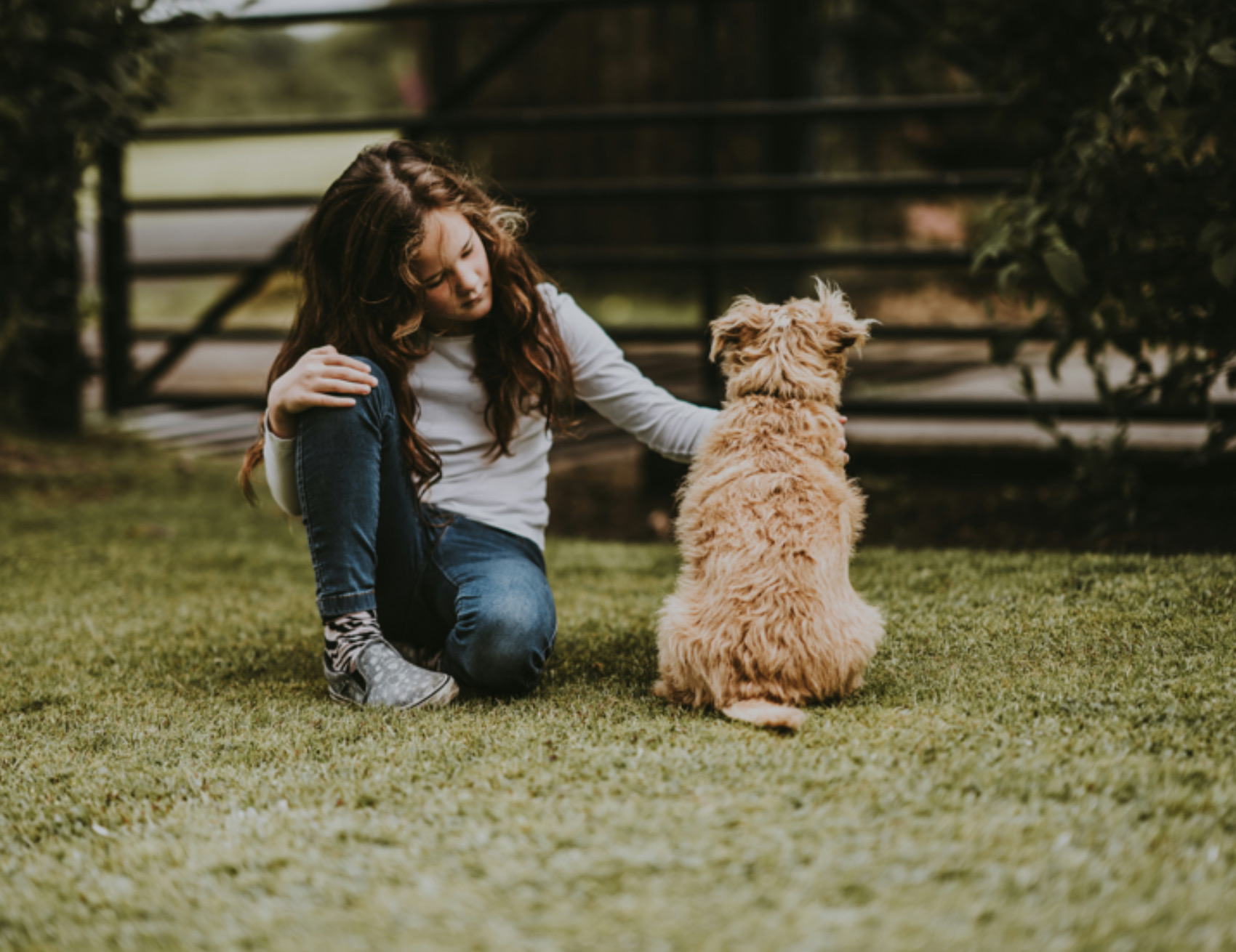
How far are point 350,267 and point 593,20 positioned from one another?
25.4 feet

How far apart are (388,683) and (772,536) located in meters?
0.85

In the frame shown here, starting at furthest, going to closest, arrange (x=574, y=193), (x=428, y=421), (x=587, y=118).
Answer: (x=574, y=193) → (x=587, y=118) → (x=428, y=421)

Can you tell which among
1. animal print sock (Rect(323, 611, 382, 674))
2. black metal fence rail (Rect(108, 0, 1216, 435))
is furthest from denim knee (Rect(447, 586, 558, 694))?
black metal fence rail (Rect(108, 0, 1216, 435))

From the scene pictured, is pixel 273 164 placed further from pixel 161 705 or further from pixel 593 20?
pixel 161 705

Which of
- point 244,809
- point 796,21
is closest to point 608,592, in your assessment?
point 244,809

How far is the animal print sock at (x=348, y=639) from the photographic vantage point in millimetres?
2400

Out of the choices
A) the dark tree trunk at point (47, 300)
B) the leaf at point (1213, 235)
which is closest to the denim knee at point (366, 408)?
the leaf at point (1213, 235)

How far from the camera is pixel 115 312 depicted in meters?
6.77

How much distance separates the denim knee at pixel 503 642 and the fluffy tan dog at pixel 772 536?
0.95ft


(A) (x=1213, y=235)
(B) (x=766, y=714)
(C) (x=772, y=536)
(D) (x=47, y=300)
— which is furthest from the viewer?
(D) (x=47, y=300)

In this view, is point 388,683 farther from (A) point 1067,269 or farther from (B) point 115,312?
(B) point 115,312

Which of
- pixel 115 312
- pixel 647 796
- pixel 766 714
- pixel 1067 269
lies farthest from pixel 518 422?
pixel 115 312

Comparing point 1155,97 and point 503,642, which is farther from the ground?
point 1155,97

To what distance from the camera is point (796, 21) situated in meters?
5.46
